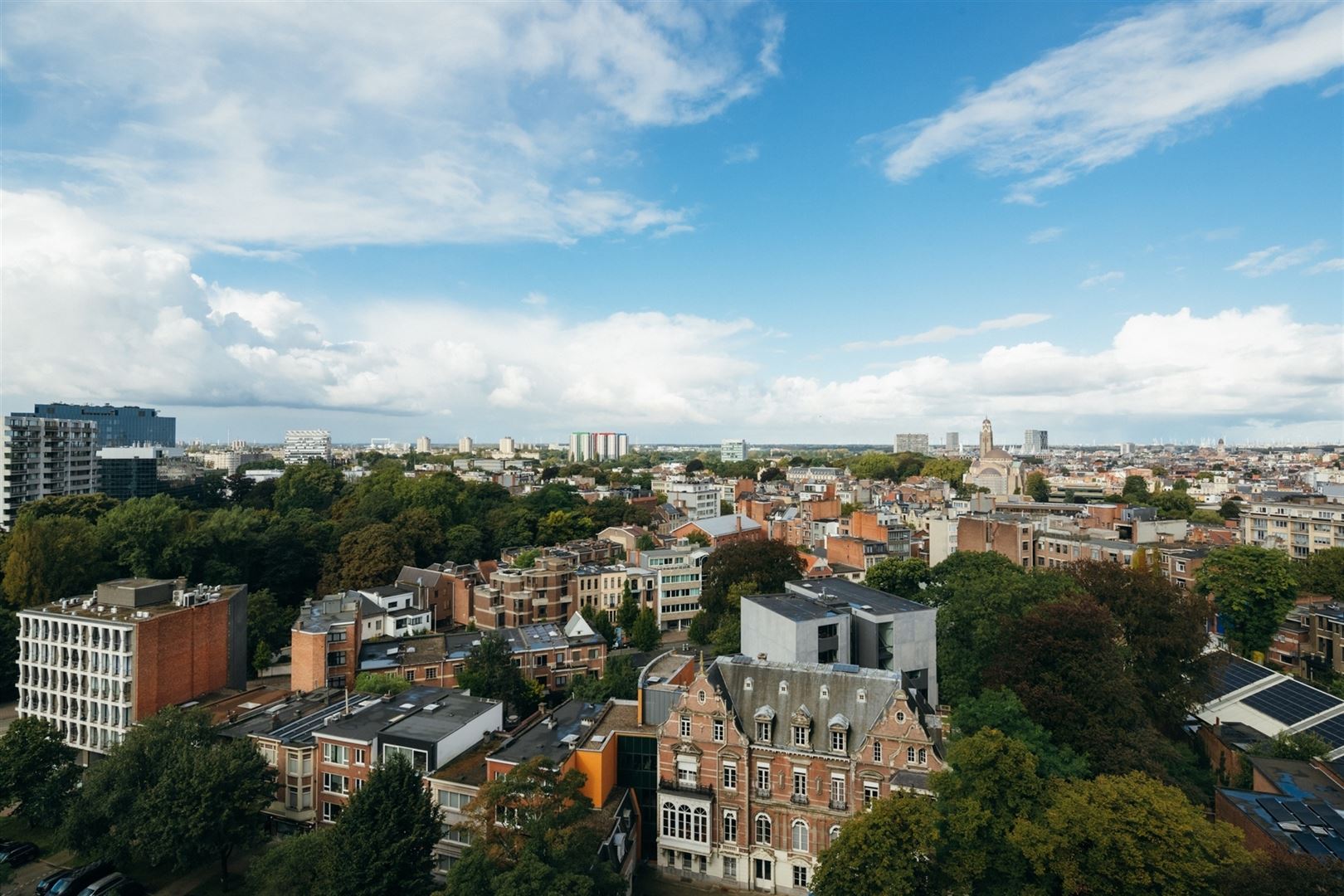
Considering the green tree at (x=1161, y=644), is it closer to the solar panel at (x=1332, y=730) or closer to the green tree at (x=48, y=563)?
the solar panel at (x=1332, y=730)

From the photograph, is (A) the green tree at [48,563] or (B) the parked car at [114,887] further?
(A) the green tree at [48,563]

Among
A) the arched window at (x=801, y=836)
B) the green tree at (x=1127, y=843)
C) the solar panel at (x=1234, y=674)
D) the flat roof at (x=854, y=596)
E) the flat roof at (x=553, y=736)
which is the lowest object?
the arched window at (x=801, y=836)

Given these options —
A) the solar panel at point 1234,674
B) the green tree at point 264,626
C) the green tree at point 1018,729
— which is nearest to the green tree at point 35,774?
the green tree at point 264,626

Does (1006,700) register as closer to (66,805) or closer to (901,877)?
(901,877)

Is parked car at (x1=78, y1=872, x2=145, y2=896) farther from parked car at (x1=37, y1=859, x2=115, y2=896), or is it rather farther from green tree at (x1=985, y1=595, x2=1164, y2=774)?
green tree at (x1=985, y1=595, x2=1164, y2=774)

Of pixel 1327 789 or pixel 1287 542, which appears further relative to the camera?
pixel 1287 542

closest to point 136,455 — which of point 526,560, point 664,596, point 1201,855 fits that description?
point 526,560

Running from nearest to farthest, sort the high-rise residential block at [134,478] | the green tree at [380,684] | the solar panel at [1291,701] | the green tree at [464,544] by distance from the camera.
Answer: the solar panel at [1291,701]
the green tree at [380,684]
the green tree at [464,544]
the high-rise residential block at [134,478]

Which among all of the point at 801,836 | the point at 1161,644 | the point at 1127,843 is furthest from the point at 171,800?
the point at 1161,644
